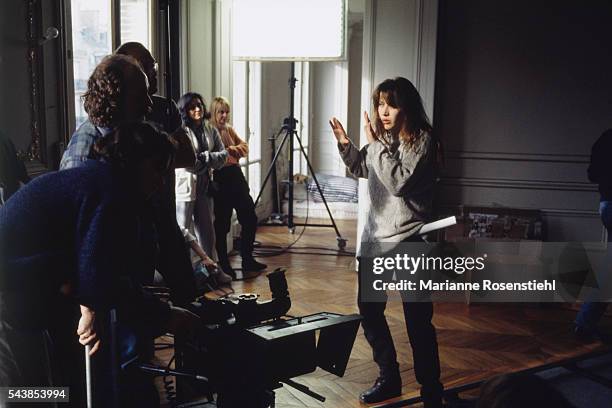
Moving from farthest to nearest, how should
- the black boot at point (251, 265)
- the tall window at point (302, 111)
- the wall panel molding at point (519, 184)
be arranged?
the tall window at point (302, 111) → the black boot at point (251, 265) → the wall panel molding at point (519, 184)

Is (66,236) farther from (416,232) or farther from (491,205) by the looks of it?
(491,205)

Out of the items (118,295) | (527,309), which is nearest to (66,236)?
(118,295)

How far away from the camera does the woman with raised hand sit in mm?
2535

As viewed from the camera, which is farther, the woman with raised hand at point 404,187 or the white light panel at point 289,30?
the white light panel at point 289,30

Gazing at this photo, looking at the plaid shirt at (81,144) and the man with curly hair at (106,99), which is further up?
the man with curly hair at (106,99)

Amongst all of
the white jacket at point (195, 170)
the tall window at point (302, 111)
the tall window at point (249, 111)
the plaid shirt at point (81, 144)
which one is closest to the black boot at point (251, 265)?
the white jacket at point (195, 170)

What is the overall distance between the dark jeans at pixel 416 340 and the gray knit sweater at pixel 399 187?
23cm

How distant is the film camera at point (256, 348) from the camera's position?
4.85 feet

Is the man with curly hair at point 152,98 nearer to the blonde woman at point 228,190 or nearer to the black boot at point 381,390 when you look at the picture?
the black boot at point 381,390

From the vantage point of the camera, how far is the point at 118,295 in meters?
1.56

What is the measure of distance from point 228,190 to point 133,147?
3261 millimetres

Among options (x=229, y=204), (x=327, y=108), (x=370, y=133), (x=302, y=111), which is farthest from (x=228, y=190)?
(x=327, y=108)

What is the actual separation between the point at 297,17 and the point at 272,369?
12.3ft

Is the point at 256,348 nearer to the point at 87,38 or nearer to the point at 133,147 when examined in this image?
the point at 133,147
